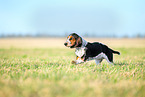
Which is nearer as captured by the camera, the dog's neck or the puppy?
the puppy

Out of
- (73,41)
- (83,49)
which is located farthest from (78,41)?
(83,49)

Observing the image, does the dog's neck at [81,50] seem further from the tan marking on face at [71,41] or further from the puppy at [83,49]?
the tan marking on face at [71,41]

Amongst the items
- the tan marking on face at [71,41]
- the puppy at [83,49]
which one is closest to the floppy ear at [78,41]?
the puppy at [83,49]

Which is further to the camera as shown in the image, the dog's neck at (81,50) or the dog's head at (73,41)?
the dog's neck at (81,50)

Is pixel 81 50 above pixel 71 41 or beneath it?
beneath

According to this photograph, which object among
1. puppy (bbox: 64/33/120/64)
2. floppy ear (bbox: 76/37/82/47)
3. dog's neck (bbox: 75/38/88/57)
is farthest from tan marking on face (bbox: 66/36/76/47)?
dog's neck (bbox: 75/38/88/57)

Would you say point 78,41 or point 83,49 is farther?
point 83,49

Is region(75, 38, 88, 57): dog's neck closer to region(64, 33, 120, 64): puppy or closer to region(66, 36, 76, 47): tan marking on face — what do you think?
region(64, 33, 120, 64): puppy

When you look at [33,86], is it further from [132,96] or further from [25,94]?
[132,96]

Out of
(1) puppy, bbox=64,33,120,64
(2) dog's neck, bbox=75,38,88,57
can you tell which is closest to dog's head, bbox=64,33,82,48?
(1) puppy, bbox=64,33,120,64

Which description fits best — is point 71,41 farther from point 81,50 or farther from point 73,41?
point 81,50

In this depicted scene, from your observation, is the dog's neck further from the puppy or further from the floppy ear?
the floppy ear

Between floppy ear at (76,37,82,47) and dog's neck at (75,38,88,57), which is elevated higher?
floppy ear at (76,37,82,47)

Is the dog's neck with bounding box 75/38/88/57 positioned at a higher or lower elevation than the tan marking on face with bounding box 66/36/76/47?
lower
